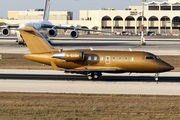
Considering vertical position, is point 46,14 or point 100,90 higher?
point 46,14

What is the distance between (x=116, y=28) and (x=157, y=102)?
14806 cm

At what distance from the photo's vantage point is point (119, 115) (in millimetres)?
17297

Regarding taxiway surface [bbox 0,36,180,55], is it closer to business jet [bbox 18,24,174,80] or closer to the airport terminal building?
business jet [bbox 18,24,174,80]

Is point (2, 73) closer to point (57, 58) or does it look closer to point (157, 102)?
point (57, 58)

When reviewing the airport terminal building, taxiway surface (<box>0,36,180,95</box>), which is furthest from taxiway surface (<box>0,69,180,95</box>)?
the airport terminal building

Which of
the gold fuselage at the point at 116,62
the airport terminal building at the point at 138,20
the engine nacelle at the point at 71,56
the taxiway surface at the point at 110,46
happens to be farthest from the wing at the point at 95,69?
the airport terminal building at the point at 138,20

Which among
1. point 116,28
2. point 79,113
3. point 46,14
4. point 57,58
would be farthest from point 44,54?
point 116,28

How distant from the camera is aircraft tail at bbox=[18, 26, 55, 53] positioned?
30.9 m

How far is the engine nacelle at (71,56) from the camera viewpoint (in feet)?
95.5

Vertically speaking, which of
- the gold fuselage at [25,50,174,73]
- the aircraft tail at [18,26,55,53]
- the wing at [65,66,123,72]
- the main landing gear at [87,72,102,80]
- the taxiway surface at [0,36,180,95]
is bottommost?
the taxiway surface at [0,36,180,95]

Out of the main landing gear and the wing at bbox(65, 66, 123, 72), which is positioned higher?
the wing at bbox(65, 66, 123, 72)

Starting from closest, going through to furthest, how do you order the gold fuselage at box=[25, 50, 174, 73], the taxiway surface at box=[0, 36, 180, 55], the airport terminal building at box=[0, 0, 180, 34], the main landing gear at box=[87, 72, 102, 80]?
the gold fuselage at box=[25, 50, 174, 73] → the main landing gear at box=[87, 72, 102, 80] → the taxiway surface at box=[0, 36, 180, 55] → the airport terminal building at box=[0, 0, 180, 34]

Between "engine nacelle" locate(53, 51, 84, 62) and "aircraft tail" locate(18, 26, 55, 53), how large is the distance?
5.94ft

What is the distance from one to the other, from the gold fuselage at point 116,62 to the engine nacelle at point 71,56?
0.47 metres
